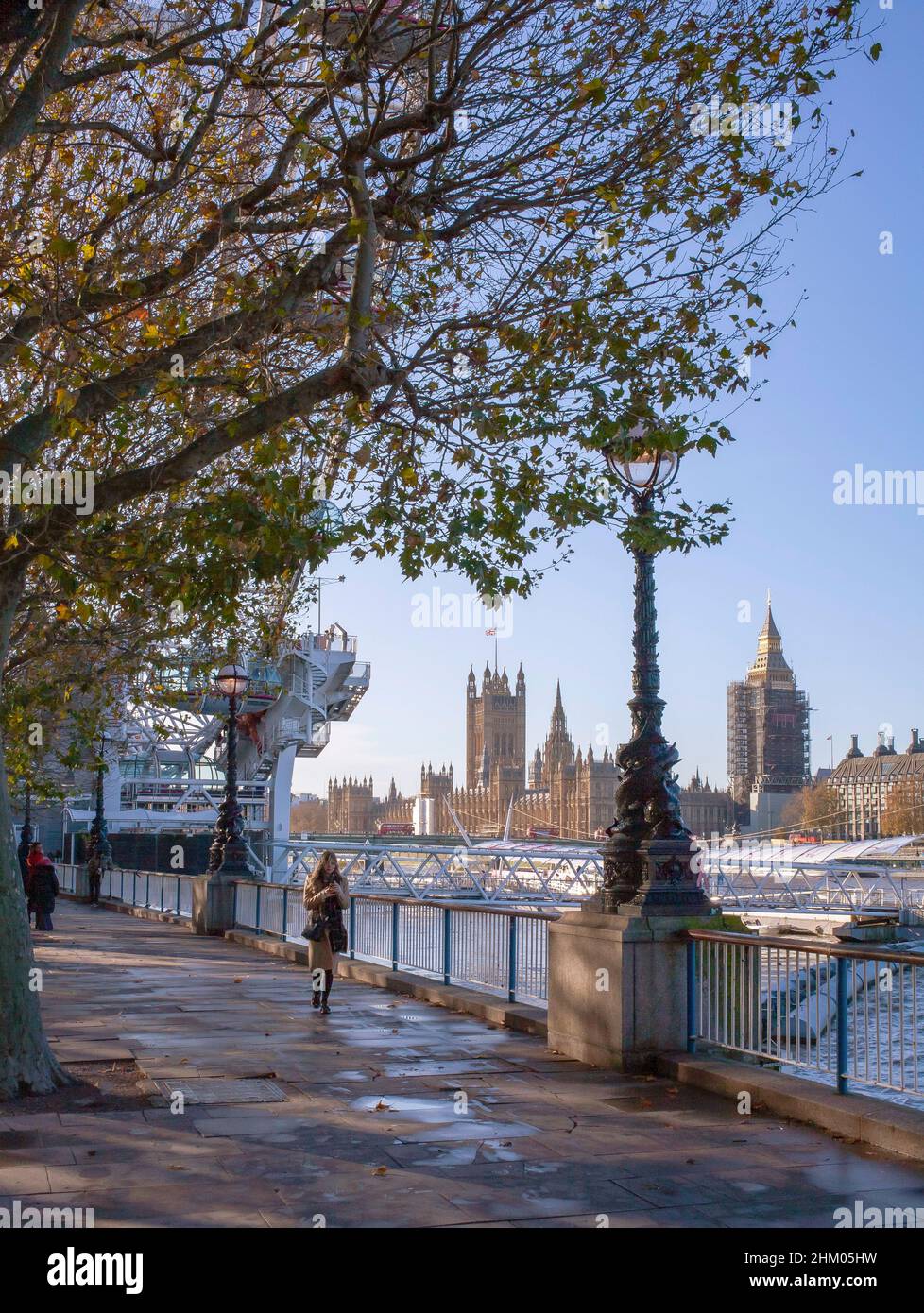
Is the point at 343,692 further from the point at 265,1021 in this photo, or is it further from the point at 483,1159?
the point at 483,1159

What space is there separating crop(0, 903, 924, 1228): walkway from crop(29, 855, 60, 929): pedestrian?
1282 centimetres

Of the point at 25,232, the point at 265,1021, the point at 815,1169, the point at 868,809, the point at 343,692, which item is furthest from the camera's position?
the point at 868,809

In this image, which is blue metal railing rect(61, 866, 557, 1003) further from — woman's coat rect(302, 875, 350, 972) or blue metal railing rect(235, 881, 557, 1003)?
woman's coat rect(302, 875, 350, 972)

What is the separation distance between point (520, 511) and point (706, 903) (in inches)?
136

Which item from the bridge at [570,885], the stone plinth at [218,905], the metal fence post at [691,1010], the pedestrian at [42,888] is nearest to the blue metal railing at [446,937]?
the metal fence post at [691,1010]

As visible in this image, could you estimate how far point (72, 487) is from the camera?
11258 millimetres

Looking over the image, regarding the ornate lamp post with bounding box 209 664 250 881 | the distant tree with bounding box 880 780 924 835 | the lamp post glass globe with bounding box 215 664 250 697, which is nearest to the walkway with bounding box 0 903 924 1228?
the lamp post glass globe with bounding box 215 664 250 697

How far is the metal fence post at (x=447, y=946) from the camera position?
16.1 meters

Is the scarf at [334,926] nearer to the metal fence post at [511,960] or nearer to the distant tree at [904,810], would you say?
the metal fence post at [511,960]

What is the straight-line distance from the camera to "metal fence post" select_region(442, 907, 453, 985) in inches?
635

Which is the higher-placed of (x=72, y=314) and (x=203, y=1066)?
(x=72, y=314)

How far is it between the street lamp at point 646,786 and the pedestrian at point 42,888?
16.6m

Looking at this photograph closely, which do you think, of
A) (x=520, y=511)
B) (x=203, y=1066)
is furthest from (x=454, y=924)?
(x=520, y=511)

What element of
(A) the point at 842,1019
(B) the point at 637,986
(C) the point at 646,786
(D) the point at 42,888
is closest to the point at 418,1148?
(A) the point at 842,1019
